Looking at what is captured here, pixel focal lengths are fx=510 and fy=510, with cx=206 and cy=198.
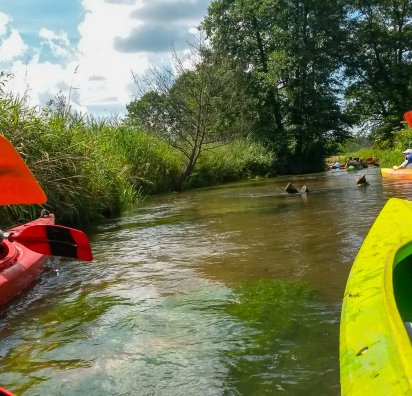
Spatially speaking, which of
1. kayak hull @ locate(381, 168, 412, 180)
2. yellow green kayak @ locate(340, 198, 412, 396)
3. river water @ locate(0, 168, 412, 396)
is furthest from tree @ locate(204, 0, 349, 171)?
yellow green kayak @ locate(340, 198, 412, 396)

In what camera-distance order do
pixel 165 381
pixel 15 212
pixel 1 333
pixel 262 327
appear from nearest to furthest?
pixel 165 381
pixel 262 327
pixel 1 333
pixel 15 212

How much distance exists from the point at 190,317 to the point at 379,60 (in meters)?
26.1

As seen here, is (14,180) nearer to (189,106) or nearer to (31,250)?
(31,250)

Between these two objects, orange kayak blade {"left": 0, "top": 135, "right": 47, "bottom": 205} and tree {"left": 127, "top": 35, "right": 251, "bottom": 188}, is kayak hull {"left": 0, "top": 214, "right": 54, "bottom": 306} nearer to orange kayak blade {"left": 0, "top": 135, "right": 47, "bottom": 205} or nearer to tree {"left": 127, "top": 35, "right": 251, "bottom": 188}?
orange kayak blade {"left": 0, "top": 135, "right": 47, "bottom": 205}

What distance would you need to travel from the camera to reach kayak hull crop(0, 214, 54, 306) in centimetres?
383

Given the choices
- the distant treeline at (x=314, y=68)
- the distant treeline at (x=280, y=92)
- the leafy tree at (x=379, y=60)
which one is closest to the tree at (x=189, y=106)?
the distant treeline at (x=280, y=92)

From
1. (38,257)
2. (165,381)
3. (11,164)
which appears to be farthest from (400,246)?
(38,257)

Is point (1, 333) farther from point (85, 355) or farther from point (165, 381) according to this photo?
point (165, 381)

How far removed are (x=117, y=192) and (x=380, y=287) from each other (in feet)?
26.3

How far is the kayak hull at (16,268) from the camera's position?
12.6ft

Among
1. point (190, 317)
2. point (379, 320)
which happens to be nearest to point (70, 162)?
point (190, 317)

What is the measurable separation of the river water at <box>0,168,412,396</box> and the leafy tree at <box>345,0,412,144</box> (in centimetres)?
2111

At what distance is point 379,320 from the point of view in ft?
5.51

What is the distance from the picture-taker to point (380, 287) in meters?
1.98
